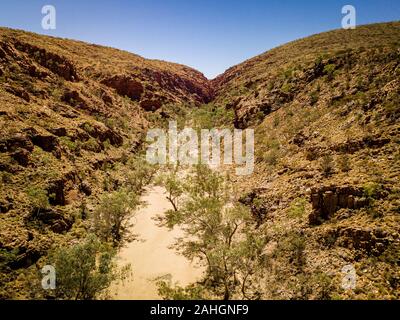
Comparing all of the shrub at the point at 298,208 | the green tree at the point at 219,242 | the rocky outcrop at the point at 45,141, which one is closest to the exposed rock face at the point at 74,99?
the rocky outcrop at the point at 45,141

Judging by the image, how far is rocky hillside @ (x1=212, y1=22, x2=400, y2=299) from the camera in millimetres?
15250

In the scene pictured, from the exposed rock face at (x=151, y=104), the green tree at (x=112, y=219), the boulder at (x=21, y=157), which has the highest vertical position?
the exposed rock face at (x=151, y=104)

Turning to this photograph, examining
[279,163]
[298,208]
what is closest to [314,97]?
[279,163]

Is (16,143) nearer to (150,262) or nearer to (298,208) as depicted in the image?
(150,262)

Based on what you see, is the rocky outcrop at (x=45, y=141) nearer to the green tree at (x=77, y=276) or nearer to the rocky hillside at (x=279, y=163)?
the rocky hillside at (x=279, y=163)

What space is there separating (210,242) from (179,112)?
44.7 meters

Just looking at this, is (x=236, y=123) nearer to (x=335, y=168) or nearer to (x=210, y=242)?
(x=335, y=168)

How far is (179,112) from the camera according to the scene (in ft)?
202

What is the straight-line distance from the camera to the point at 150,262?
69.5 feet

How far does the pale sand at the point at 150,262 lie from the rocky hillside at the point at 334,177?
5.96 m

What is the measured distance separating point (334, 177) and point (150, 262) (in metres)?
14.5

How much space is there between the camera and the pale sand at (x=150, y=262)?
17.8 m

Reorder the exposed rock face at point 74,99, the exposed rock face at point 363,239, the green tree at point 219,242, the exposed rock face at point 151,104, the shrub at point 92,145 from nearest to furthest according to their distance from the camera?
the exposed rock face at point 363,239 < the green tree at point 219,242 < the shrub at point 92,145 < the exposed rock face at point 74,99 < the exposed rock face at point 151,104
